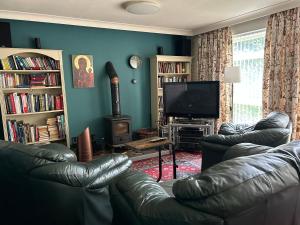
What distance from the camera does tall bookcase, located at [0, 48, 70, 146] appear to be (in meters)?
3.53

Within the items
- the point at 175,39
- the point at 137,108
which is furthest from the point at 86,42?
the point at 175,39

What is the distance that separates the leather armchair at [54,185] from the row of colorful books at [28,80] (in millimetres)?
2317

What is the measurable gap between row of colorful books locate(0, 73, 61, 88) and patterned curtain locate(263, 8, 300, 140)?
3.58 meters

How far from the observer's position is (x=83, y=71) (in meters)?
4.32

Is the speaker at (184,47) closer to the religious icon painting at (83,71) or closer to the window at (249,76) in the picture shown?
the window at (249,76)

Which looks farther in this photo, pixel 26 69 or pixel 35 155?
pixel 26 69

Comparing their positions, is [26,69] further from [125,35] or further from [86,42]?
[125,35]

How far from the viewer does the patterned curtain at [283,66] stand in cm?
336

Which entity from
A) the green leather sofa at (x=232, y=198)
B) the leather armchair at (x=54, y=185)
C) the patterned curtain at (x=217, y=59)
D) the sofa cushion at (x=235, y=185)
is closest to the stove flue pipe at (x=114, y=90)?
the patterned curtain at (x=217, y=59)

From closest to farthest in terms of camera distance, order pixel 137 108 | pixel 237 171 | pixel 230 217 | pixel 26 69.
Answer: pixel 230 217 < pixel 237 171 < pixel 26 69 < pixel 137 108

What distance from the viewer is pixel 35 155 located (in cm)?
144

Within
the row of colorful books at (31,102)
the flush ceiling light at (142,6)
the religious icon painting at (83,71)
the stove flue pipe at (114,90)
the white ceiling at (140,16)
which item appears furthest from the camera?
the stove flue pipe at (114,90)

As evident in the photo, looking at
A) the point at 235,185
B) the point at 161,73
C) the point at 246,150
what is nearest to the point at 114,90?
the point at 161,73

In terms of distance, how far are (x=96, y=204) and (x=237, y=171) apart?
956mm
